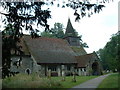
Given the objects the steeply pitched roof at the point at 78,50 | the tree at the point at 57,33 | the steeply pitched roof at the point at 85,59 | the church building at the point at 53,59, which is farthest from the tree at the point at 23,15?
the tree at the point at 57,33

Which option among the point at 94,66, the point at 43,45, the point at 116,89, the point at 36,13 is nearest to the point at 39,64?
the point at 43,45

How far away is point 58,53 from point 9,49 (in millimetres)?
33344

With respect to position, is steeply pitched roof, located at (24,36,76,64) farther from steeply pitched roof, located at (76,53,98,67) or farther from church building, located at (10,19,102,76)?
steeply pitched roof, located at (76,53,98,67)

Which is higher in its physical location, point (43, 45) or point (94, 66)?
point (43, 45)

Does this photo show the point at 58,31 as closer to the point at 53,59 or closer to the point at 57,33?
the point at 57,33

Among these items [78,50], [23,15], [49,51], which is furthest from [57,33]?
[23,15]

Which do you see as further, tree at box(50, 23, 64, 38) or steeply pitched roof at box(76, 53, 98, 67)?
tree at box(50, 23, 64, 38)

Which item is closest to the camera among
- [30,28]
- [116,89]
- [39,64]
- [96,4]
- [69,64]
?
[96,4]

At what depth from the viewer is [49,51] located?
42.8 metres

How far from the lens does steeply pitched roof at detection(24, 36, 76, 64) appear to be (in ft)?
131

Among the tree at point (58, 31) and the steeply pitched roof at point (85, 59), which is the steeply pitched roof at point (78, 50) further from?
the tree at point (58, 31)

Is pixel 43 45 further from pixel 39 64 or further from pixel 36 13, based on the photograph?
pixel 36 13

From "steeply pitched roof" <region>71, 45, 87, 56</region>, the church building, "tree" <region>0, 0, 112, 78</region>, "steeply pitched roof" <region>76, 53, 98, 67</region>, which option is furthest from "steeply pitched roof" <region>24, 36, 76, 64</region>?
"tree" <region>0, 0, 112, 78</region>

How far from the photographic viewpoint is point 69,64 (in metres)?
43.4
